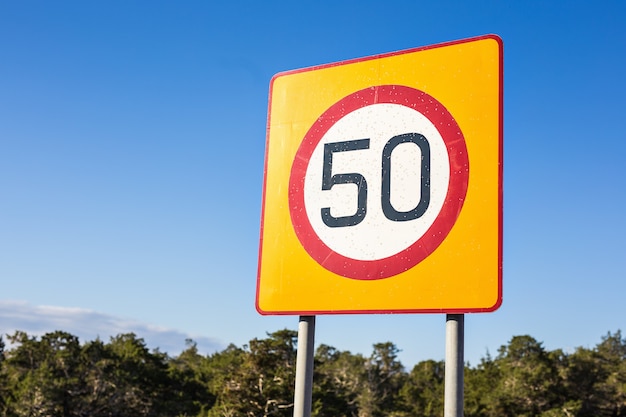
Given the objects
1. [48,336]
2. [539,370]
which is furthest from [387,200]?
[539,370]

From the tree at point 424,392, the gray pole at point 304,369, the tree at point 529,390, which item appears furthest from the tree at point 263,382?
the gray pole at point 304,369

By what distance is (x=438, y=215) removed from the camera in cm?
338

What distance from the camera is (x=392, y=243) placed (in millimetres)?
3480

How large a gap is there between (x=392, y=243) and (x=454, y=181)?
1.44 ft

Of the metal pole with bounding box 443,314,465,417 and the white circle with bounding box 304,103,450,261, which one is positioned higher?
the white circle with bounding box 304,103,450,261

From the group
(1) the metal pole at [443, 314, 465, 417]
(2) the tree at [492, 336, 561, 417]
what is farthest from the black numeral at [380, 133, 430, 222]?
(2) the tree at [492, 336, 561, 417]

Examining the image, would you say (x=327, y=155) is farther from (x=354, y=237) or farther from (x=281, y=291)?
(x=281, y=291)

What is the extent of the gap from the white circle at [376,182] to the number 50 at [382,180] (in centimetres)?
2

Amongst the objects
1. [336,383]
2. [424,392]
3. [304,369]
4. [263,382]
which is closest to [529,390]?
[424,392]

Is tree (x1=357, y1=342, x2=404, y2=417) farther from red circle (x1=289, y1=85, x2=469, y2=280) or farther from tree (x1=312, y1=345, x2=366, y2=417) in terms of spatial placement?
red circle (x1=289, y1=85, x2=469, y2=280)

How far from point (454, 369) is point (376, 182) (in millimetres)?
1009

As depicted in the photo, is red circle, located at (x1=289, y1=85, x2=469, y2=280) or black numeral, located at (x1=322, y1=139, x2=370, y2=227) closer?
red circle, located at (x1=289, y1=85, x2=469, y2=280)

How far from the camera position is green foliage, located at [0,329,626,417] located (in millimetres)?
35781

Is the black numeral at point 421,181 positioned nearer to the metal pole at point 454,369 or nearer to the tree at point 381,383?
the metal pole at point 454,369
